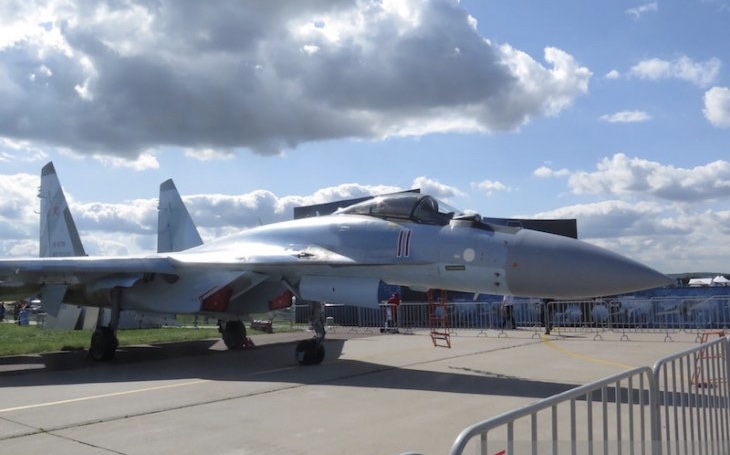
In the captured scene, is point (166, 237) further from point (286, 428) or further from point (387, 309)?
point (286, 428)

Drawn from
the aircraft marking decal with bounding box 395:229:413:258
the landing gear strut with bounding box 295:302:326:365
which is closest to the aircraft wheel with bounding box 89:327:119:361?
the landing gear strut with bounding box 295:302:326:365

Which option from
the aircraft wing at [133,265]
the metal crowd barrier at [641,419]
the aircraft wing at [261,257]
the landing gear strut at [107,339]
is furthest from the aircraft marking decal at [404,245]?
the landing gear strut at [107,339]

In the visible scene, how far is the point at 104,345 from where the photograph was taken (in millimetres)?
12133

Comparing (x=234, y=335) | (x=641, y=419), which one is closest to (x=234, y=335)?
(x=234, y=335)

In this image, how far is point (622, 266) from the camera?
759 cm

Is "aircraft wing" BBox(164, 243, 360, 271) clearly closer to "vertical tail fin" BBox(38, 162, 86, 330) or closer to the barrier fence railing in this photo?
"vertical tail fin" BBox(38, 162, 86, 330)

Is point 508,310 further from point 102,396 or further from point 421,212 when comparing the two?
point 102,396

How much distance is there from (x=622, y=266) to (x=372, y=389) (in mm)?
3470

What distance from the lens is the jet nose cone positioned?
753 cm

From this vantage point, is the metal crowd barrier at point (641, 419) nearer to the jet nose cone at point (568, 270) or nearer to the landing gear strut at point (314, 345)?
the jet nose cone at point (568, 270)

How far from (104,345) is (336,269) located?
205 inches

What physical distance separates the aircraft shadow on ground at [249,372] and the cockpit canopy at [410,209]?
7.70 ft

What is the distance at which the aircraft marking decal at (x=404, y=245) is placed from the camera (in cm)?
943

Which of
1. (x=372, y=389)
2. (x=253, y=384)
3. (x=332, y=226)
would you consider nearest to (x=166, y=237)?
(x=332, y=226)
